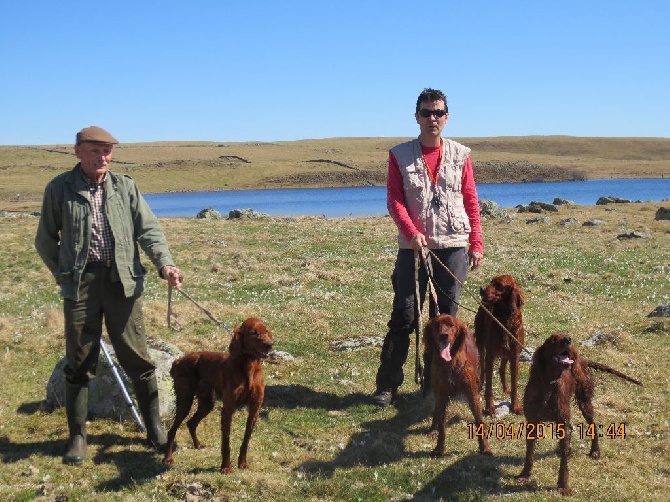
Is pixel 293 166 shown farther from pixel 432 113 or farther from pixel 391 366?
pixel 432 113

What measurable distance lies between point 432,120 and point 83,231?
408 centimetres

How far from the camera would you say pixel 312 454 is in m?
7.04

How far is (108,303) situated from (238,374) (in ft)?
5.16

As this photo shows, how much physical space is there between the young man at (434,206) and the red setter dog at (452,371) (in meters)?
1.18

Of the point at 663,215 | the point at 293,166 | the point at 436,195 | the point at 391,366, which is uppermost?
the point at 293,166

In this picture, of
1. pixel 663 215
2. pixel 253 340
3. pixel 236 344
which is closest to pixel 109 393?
pixel 236 344

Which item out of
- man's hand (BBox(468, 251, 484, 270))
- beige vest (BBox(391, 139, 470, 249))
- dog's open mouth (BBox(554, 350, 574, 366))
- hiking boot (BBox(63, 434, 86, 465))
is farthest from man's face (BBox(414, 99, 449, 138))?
hiking boot (BBox(63, 434, 86, 465))

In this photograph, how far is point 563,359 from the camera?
573cm

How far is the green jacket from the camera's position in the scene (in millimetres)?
6258

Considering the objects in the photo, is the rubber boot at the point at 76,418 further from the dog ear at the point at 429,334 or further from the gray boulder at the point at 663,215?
the gray boulder at the point at 663,215

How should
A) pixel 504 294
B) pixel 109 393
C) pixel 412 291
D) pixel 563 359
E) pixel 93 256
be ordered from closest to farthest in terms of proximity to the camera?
pixel 563 359
pixel 93 256
pixel 504 294
pixel 109 393
pixel 412 291

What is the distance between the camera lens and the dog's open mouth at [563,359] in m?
5.71

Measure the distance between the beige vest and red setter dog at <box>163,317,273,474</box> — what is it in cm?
265

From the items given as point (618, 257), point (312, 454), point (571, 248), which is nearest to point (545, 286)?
point (618, 257)
